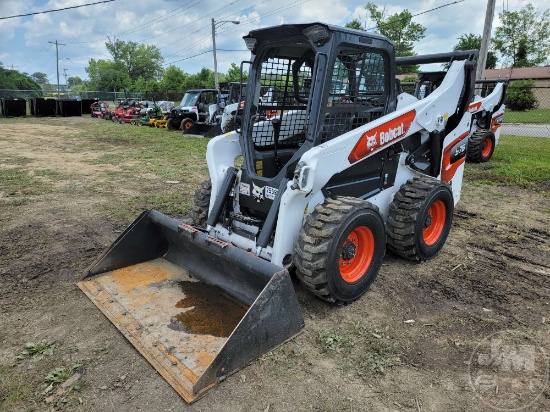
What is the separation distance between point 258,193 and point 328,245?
0.91m

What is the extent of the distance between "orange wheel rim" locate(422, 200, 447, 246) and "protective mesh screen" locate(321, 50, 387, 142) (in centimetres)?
126

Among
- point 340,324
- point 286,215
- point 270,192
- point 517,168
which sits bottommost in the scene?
point 340,324

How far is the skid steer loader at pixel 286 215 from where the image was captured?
3.02 m

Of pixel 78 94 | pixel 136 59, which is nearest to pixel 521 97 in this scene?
pixel 78 94

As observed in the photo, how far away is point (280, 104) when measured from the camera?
4.15m

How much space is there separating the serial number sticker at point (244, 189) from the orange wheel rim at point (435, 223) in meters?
1.98

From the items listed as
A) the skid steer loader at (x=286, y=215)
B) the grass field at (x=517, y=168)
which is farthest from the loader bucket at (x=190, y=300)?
the grass field at (x=517, y=168)

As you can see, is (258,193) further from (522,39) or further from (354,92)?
(522,39)

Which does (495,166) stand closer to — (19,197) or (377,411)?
(377,411)

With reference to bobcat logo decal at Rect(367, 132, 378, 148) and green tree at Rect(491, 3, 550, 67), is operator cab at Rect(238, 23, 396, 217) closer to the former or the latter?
bobcat logo decal at Rect(367, 132, 378, 148)

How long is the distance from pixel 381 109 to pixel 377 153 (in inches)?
16.9

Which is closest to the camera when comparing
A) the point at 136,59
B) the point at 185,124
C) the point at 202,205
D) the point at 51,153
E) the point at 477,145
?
the point at 202,205

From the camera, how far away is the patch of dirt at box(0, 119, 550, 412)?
258cm

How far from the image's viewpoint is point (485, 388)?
2.66 meters
